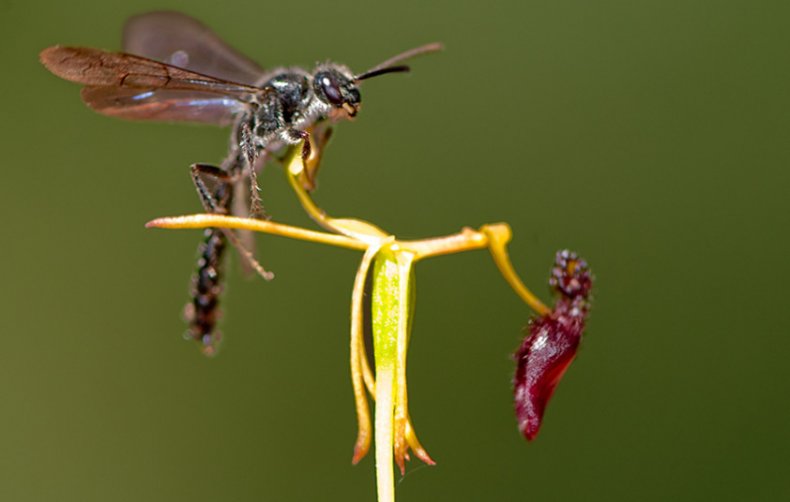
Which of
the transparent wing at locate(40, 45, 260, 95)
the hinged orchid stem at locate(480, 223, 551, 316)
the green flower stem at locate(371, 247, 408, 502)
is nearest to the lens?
the green flower stem at locate(371, 247, 408, 502)

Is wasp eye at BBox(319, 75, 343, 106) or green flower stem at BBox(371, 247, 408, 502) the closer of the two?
green flower stem at BBox(371, 247, 408, 502)

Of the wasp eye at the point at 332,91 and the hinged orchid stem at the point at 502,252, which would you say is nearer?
the hinged orchid stem at the point at 502,252

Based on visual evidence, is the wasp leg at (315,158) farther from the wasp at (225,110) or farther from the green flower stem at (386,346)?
the green flower stem at (386,346)

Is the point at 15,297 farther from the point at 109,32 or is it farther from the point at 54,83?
the point at 109,32

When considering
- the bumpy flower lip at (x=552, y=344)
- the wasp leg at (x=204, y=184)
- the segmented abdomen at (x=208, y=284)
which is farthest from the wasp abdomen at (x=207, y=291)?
the bumpy flower lip at (x=552, y=344)

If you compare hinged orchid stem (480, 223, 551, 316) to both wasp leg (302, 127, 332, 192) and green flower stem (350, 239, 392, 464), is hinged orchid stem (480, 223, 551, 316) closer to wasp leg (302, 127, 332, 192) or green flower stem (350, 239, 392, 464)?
green flower stem (350, 239, 392, 464)

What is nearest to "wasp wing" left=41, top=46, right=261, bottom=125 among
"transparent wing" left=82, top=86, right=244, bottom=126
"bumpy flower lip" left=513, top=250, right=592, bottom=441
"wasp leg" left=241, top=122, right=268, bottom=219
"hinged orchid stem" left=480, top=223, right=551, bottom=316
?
"transparent wing" left=82, top=86, right=244, bottom=126

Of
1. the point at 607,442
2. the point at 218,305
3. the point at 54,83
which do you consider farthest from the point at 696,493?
the point at 54,83
